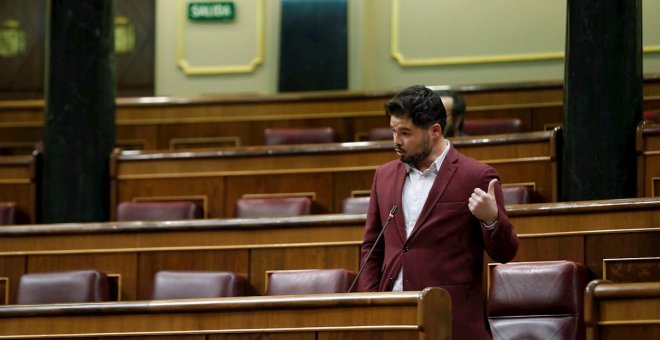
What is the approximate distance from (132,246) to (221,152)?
0.74 m

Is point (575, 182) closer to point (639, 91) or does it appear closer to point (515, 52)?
point (639, 91)

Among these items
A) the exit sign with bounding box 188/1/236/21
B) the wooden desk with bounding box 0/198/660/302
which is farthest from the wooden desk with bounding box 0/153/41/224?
the exit sign with bounding box 188/1/236/21

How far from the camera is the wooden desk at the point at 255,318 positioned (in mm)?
2133

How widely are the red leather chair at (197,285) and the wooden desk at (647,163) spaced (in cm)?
118

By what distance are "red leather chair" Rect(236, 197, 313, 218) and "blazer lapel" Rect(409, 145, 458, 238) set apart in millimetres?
1359

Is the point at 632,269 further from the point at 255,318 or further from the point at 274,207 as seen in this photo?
the point at 274,207

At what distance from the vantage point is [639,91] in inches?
136

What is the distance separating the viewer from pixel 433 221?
221cm

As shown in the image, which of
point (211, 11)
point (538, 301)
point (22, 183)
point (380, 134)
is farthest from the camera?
point (211, 11)

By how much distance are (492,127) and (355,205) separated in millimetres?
967

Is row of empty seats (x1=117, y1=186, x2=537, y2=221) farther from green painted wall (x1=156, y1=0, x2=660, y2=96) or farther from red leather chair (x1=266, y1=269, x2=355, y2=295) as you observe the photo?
green painted wall (x1=156, y1=0, x2=660, y2=96)

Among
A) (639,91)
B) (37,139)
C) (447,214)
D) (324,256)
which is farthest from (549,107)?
(447,214)

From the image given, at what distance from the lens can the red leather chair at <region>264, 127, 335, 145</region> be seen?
4.51 meters

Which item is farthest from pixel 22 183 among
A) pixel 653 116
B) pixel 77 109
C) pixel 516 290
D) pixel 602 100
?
pixel 653 116
